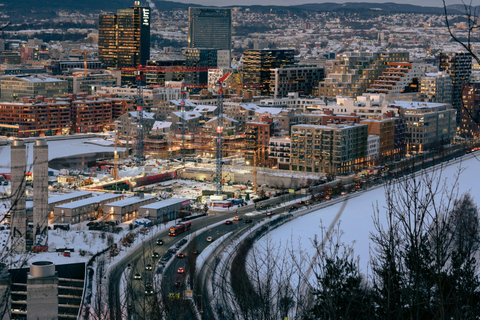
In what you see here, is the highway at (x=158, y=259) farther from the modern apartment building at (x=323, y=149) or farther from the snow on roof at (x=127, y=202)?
the modern apartment building at (x=323, y=149)

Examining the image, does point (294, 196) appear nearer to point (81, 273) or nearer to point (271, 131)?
point (271, 131)

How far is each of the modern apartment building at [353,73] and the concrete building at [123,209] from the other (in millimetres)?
13775

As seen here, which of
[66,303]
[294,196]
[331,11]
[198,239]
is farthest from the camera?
[331,11]

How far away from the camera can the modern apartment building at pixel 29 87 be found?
1148 inches

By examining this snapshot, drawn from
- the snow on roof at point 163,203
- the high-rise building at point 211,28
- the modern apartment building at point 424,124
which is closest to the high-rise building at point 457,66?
the modern apartment building at point 424,124

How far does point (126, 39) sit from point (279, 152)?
79.6 ft

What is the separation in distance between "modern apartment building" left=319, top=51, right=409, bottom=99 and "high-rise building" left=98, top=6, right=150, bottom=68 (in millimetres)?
15434

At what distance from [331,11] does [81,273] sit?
77.7m

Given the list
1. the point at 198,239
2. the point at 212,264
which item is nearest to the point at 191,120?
the point at 198,239

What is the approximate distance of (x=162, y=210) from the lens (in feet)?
43.3

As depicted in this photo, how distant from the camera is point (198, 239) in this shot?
11.5 metres

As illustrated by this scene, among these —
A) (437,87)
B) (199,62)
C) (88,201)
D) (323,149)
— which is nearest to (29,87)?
(199,62)

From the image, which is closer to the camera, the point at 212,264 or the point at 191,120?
the point at 212,264

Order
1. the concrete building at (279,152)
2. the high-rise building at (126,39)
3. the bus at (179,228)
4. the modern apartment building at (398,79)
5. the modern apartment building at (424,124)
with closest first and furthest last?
the bus at (179,228) → the concrete building at (279,152) → the modern apartment building at (424,124) → the modern apartment building at (398,79) → the high-rise building at (126,39)
